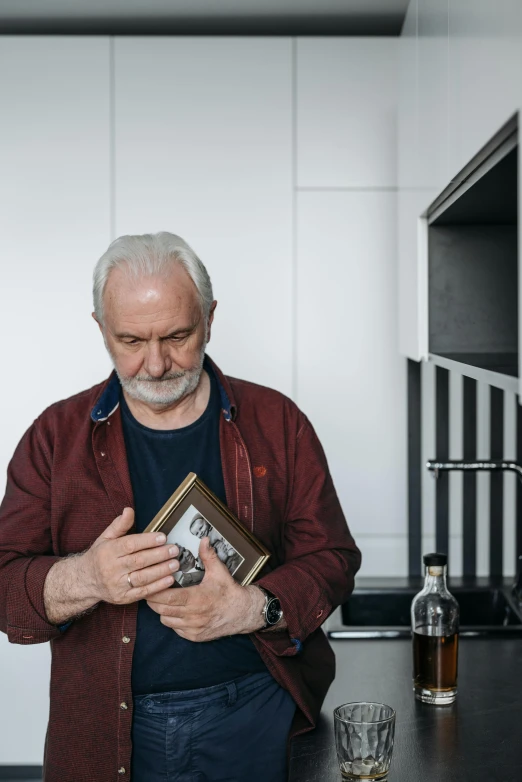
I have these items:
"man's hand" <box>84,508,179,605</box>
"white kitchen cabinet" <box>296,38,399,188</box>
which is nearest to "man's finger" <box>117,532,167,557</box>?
"man's hand" <box>84,508,179,605</box>

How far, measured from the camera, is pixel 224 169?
278 centimetres

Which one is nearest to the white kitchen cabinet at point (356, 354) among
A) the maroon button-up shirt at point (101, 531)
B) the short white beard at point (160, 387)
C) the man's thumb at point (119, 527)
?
the maroon button-up shirt at point (101, 531)

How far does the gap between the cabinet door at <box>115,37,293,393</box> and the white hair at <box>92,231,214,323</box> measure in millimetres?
1138

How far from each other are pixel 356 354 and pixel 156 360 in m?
1.35

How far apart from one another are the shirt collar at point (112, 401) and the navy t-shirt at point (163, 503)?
3 cm

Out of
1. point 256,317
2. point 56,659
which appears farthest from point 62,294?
point 56,659

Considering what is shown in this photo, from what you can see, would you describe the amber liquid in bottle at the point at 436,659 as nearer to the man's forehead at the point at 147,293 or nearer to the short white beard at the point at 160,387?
the short white beard at the point at 160,387

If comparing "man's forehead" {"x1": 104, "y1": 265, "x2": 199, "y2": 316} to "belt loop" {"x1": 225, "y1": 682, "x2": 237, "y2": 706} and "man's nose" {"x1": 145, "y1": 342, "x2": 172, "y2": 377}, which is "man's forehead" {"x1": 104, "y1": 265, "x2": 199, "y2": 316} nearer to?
"man's nose" {"x1": 145, "y1": 342, "x2": 172, "y2": 377}

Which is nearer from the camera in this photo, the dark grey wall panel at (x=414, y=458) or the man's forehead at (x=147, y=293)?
the man's forehead at (x=147, y=293)

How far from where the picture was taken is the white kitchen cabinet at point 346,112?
2.73 m

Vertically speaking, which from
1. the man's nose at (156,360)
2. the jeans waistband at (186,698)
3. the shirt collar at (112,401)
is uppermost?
the man's nose at (156,360)

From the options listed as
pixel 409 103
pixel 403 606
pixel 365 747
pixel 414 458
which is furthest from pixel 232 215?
pixel 365 747

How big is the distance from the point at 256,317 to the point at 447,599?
1.39m

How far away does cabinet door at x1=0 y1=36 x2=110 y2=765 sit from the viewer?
274cm
